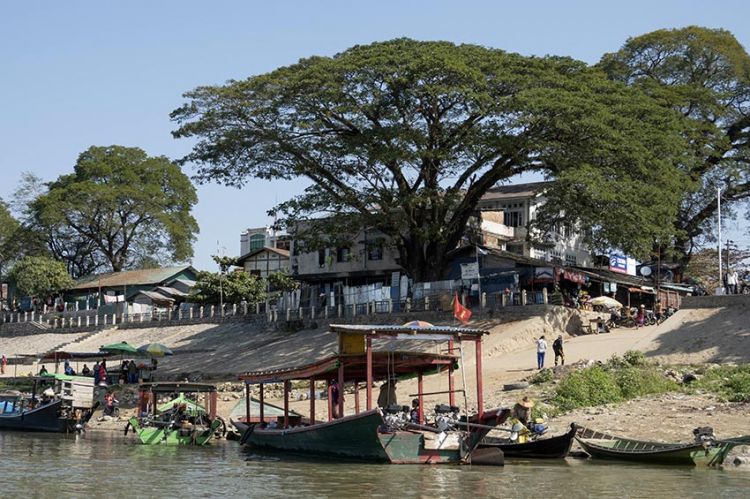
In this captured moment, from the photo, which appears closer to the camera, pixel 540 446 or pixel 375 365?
pixel 540 446

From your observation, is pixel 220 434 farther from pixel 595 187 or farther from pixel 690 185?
pixel 690 185

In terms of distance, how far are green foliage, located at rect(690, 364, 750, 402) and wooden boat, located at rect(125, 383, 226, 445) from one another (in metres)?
14.6

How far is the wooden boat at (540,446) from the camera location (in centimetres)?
2681

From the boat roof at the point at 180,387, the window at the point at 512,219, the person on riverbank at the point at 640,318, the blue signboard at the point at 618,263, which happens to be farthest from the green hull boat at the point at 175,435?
the window at the point at 512,219

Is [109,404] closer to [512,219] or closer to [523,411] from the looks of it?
[523,411]

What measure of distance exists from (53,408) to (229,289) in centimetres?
3029

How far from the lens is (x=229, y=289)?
2712 inches

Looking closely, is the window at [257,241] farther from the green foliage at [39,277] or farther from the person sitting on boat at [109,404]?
the person sitting on boat at [109,404]

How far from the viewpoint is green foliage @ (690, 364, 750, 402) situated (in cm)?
3194

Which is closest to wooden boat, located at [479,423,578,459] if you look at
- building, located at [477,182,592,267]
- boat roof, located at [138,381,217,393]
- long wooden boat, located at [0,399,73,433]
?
boat roof, located at [138,381,217,393]

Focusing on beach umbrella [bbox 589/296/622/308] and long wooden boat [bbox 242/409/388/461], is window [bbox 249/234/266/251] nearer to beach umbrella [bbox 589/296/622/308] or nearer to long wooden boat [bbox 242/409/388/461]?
beach umbrella [bbox 589/296/622/308]

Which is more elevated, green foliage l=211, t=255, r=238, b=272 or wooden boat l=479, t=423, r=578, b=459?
green foliage l=211, t=255, r=238, b=272

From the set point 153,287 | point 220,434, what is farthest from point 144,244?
point 220,434

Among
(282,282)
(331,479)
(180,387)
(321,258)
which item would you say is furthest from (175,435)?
(282,282)
